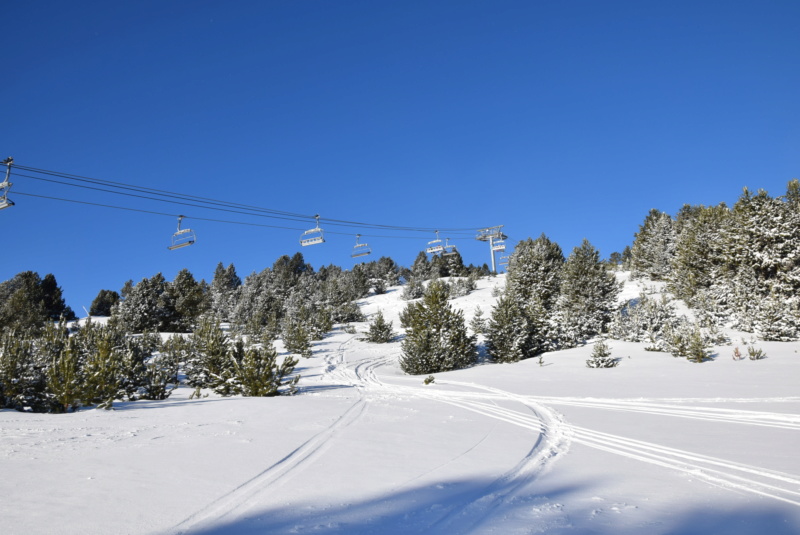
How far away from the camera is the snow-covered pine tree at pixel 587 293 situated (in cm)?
3011

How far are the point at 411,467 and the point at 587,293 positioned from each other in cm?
2922

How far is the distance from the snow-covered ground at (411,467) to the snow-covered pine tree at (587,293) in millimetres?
18215

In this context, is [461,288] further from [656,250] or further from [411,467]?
[411,467]

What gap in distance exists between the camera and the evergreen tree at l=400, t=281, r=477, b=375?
25500mm

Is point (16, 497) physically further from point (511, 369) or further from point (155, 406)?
point (511, 369)

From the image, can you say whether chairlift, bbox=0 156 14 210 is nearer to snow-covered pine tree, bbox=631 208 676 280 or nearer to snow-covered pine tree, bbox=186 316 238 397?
snow-covered pine tree, bbox=186 316 238 397

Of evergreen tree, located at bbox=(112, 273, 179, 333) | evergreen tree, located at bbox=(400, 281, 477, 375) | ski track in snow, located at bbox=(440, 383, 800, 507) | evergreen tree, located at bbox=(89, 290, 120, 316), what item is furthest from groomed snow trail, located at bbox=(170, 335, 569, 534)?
evergreen tree, located at bbox=(89, 290, 120, 316)

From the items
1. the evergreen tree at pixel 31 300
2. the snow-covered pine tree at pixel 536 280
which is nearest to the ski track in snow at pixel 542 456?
the snow-covered pine tree at pixel 536 280

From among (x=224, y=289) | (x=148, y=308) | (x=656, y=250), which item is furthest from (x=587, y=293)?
(x=224, y=289)

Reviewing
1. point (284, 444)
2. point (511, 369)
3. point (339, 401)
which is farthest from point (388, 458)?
point (511, 369)

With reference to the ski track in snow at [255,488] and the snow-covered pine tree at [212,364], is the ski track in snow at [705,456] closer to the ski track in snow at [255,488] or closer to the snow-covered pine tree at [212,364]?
the ski track in snow at [255,488]

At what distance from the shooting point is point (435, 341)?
25828 millimetres

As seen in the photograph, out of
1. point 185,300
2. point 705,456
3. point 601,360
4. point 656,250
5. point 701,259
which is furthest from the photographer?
point 185,300

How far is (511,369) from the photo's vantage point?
21.9 m
